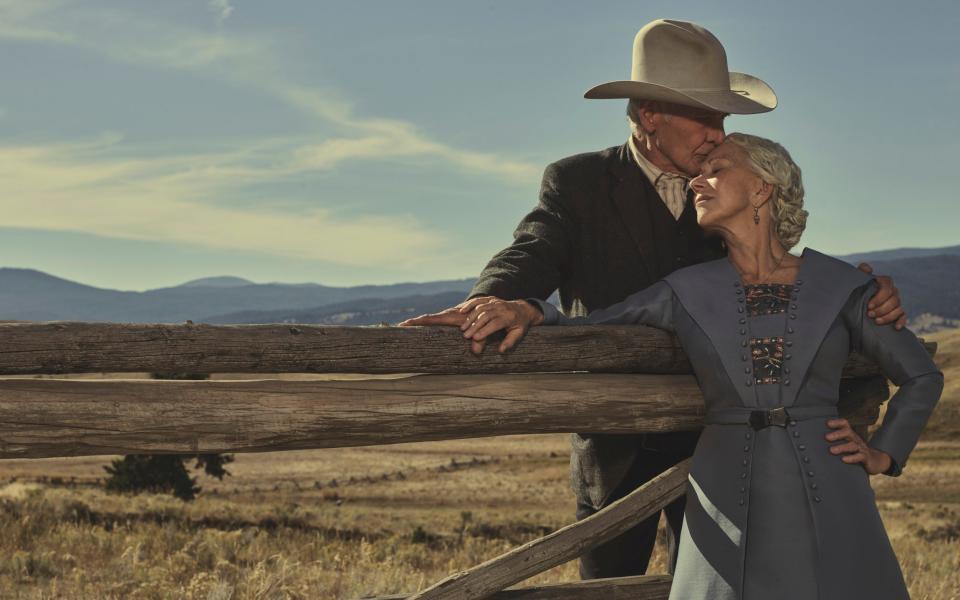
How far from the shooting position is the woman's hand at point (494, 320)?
10.6 feet

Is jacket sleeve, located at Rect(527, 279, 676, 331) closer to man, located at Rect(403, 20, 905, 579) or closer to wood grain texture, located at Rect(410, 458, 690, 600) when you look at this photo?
man, located at Rect(403, 20, 905, 579)

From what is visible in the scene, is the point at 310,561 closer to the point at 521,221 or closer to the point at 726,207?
the point at 521,221

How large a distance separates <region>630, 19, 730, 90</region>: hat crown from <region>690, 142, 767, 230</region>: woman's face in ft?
1.76

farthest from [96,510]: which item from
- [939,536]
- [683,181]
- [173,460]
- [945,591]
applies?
[939,536]

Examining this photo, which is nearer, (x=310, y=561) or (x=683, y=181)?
(x=683, y=181)

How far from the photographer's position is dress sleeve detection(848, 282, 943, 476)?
10.4 ft

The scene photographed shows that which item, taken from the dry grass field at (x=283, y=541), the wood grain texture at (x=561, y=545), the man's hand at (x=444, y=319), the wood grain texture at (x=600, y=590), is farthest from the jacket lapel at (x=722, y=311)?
the dry grass field at (x=283, y=541)

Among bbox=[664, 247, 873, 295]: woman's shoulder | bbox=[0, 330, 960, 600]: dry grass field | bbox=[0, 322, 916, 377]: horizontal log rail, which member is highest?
bbox=[664, 247, 873, 295]: woman's shoulder

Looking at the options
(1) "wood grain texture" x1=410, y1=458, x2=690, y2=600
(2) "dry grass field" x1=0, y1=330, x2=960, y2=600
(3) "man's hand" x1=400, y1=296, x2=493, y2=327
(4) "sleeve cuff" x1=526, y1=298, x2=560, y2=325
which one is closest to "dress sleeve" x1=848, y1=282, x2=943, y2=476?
(1) "wood grain texture" x1=410, y1=458, x2=690, y2=600

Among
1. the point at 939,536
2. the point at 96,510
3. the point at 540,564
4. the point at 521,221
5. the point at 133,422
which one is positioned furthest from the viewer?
the point at 939,536

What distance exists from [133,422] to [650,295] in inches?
70.0

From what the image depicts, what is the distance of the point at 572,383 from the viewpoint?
352cm

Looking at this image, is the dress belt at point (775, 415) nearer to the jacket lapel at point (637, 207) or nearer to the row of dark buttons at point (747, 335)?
the row of dark buttons at point (747, 335)

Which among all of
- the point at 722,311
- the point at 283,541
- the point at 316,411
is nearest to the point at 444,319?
the point at 316,411
